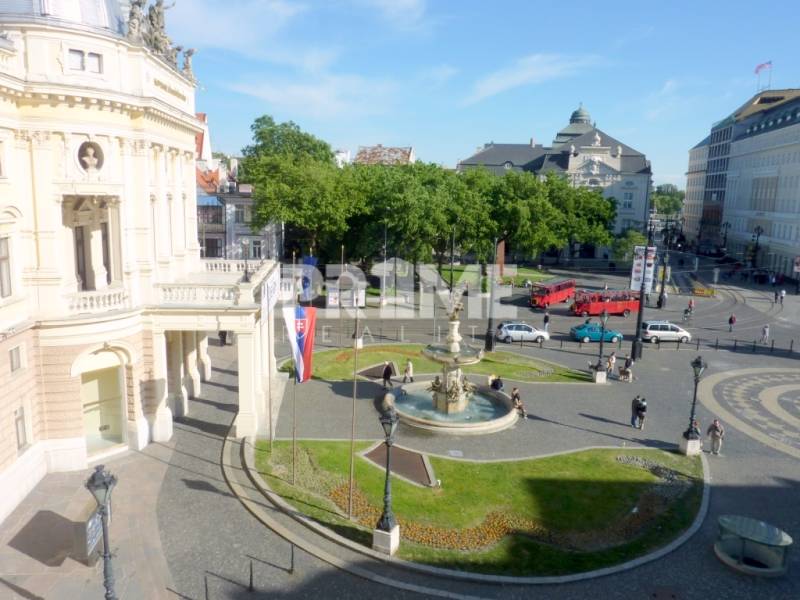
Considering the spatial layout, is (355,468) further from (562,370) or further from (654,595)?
(562,370)

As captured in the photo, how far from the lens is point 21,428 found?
800 inches

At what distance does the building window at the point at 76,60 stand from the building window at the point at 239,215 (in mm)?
48115

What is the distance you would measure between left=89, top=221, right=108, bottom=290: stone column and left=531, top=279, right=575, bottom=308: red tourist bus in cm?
3961

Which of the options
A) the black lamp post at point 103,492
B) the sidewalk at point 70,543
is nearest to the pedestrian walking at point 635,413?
the sidewalk at point 70,543

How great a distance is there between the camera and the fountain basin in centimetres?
2667

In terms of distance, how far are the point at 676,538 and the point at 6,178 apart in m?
22.7

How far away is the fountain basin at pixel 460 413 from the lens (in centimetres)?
2667

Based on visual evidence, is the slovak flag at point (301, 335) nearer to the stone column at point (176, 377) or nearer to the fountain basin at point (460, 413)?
the fountain basin at point (460, 413)

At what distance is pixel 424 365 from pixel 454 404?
29.8 ft

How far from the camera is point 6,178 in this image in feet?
63.0

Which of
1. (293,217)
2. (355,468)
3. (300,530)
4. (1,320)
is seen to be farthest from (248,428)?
(293,217)

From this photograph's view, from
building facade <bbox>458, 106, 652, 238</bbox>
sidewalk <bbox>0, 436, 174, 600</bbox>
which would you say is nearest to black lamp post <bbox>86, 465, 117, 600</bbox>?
sidewalk <bbox>0, 436, 174, 600</bbox>

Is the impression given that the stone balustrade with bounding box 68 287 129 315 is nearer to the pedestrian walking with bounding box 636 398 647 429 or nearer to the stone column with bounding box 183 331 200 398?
the stone column with bounding box 183 331 200 398

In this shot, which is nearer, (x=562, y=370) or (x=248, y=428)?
(x=248, y=428)
